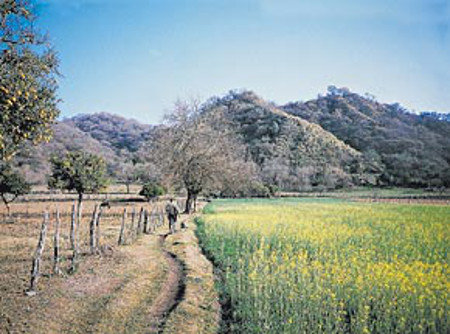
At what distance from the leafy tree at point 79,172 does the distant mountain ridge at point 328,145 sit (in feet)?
107

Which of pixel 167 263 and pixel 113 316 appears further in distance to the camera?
pixel 167 263

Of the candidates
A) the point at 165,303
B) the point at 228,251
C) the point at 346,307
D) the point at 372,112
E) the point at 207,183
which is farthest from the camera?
the point at 372,112

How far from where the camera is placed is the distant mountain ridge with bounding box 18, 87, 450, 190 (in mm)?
88062

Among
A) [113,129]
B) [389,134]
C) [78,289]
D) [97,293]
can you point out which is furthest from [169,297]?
[113,129]

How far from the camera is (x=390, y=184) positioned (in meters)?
90.5

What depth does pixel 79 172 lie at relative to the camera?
2830 cm

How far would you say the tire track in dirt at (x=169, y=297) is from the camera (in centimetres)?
700

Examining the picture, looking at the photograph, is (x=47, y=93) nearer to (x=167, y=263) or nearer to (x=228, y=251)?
(x=167, y=263)

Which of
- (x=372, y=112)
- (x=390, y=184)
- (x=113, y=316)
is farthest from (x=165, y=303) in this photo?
(x=372, y=112)

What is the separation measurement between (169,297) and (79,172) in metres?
23.0

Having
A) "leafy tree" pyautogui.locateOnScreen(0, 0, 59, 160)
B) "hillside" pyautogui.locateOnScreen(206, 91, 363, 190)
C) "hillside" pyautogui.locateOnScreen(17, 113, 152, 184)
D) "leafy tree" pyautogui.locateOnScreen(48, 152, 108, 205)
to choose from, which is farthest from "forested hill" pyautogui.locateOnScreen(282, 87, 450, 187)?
"leafy tree" pyautogui.locateOnScreen(0, 0, 59, 160)

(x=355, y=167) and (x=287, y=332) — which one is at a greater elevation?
(x=355, y=167)

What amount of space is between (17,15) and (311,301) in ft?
35.8

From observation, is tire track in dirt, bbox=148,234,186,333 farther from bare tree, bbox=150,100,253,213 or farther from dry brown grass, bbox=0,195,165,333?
bare tree, bbox=150,100,253,213
